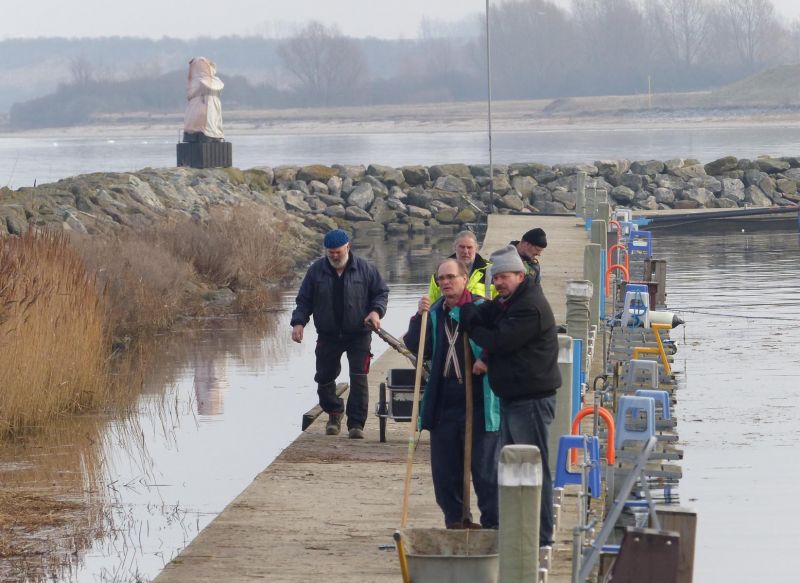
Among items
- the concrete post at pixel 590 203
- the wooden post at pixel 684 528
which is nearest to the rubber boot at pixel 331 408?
the wooden post at pixel 684 528

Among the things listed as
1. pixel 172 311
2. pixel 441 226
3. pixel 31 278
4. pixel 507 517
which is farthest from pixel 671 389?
pixel 441 226

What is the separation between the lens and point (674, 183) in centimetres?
4425

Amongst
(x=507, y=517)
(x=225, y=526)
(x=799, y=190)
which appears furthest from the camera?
(x=799, y=190)

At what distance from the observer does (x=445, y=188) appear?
44.3 m

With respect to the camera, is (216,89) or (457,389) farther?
(216,89)

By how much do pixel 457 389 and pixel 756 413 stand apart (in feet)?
22.0

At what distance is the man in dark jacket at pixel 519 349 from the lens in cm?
887

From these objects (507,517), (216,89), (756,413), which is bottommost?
(756,413)

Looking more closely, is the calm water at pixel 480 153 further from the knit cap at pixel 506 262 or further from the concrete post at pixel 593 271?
the knit cap at pixel 506 262

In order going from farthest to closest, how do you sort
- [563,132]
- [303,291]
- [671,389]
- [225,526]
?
1. [563,132]
2. [671,389]
3. [303,291]
4. [225,526]

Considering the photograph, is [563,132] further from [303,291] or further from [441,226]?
[303,291]

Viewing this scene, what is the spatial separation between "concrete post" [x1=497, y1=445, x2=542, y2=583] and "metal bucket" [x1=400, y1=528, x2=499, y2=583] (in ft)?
Result: 1.07

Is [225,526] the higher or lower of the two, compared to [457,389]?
lower

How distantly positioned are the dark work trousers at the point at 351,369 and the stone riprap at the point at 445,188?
922 inches
